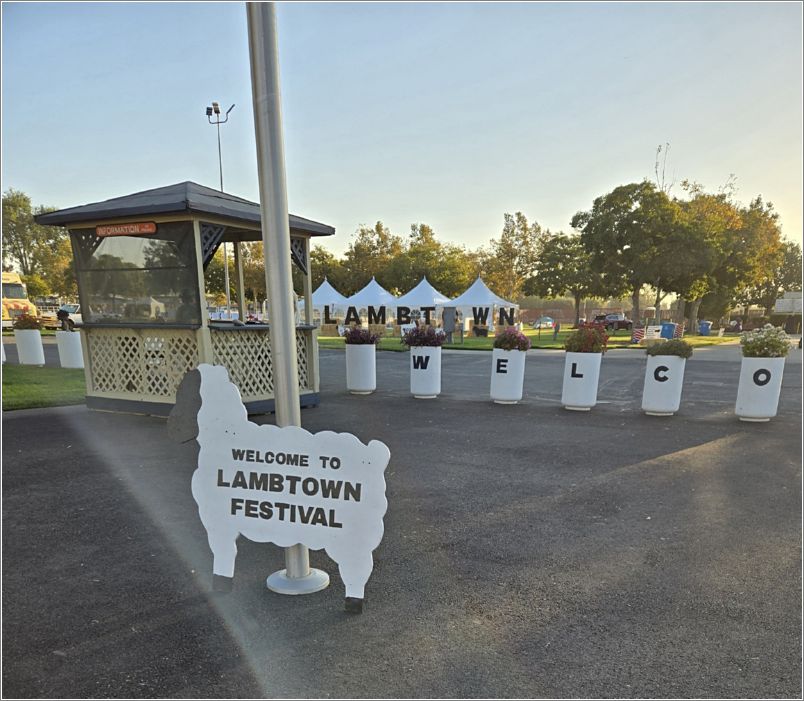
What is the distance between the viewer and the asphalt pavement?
7.73 feet

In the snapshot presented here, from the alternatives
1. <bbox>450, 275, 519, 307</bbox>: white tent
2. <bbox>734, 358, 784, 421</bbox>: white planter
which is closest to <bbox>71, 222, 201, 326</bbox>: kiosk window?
<bbox>734, 358, 784, 421</bbox>: white planter

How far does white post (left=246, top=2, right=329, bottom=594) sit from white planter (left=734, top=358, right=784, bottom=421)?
7776 mm

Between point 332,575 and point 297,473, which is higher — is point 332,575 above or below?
below

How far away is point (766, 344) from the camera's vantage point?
7789 mm

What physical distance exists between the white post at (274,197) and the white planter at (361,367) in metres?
7.50

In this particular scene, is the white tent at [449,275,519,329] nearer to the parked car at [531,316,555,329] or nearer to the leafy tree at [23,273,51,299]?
the parked car at [531,316,555,329]

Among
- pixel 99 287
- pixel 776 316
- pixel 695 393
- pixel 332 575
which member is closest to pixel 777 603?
pixel 332 575

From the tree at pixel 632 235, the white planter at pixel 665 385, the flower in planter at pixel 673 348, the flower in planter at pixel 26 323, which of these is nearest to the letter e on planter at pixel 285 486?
the white planter at pixel 665 385

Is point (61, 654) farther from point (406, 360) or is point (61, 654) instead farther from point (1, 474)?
point (406, 360)

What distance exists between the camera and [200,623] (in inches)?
108

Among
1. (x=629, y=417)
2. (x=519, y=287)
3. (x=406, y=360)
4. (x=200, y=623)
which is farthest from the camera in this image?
(x=519, y=287)

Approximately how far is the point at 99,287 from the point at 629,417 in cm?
931

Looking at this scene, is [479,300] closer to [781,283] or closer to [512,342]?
[512,342]

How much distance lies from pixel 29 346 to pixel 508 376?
14676 millimetres
